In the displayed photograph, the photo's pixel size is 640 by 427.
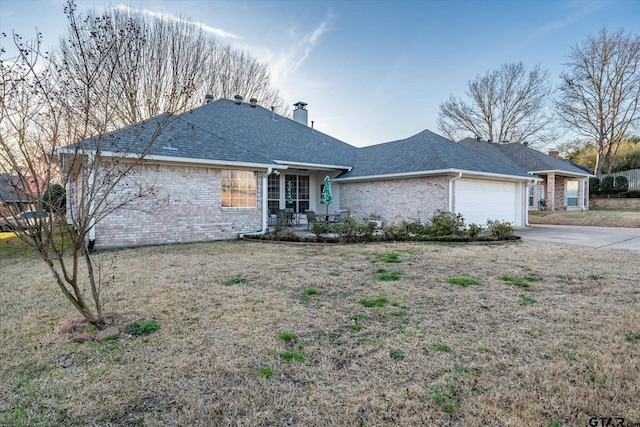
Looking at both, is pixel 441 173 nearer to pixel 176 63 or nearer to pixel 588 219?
pixel 588 219

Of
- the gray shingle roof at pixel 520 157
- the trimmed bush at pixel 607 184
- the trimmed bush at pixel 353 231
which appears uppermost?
the gray shingle roof at pixel 520 157

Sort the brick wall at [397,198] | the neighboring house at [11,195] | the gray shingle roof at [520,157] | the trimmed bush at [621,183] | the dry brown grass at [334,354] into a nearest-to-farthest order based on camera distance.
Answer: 1. the dry brown grass at [334,354]
2. the neighboring house at [11,195]
3. the brick wall at [397,198]
4. the gray shingle roof at [520,157]
5. the trimmed bush at [621,183]

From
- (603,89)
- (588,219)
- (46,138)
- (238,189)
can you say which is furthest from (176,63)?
(603,89)

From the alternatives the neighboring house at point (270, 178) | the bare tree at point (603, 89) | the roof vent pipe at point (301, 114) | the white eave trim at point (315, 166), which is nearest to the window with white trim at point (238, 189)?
the neighboring house at point (270, 178)

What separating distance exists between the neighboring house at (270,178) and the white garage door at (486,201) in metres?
0.04

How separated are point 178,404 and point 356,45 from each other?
15.8m

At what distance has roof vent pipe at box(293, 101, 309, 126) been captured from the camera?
68.6 ft

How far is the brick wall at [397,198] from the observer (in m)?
13.4

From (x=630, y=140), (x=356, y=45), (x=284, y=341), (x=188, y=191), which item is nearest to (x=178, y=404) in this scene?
(x=284, y=341)

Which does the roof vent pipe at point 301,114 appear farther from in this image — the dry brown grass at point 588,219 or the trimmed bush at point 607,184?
the trimmed bush at point 607,184

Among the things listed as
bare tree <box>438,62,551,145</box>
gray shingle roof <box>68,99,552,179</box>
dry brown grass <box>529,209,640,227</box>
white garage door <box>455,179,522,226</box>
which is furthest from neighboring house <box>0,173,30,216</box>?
bare tree <box>438,62,551,145</box>

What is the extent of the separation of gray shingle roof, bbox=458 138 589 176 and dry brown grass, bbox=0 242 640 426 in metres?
18.7

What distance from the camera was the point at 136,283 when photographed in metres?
5.63

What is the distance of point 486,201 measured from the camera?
14797 millimetres
